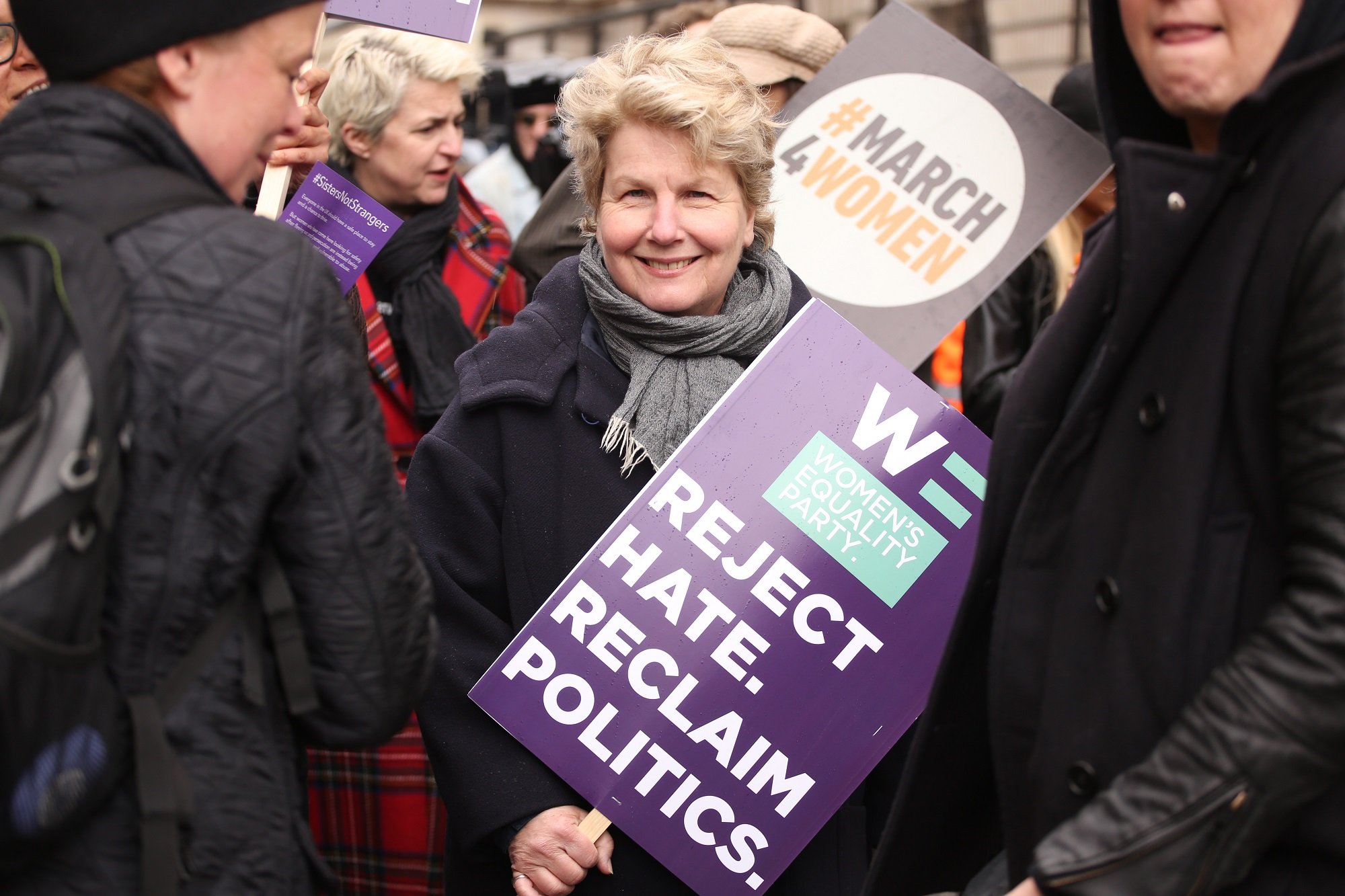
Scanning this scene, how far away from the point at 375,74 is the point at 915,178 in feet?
5.95

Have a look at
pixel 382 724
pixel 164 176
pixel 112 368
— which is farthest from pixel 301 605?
pixel 164 176

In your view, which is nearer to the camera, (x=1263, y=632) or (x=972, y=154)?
(x=1263, y=632)

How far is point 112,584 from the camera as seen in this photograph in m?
1.38

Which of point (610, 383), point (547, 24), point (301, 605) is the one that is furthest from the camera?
point (547, 24)

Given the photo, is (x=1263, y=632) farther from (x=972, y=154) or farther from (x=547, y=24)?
(x=547, y=24)

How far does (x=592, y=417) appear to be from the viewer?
2.34m

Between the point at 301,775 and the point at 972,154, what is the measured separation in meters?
1.95

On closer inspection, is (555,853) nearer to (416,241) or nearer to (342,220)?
(342,220)

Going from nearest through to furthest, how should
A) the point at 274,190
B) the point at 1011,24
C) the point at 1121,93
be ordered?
the point at 1121,93
the point at 274,190
the point at 1011,24

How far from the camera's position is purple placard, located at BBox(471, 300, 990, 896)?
2166 millimetres

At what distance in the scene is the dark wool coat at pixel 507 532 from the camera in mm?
2279

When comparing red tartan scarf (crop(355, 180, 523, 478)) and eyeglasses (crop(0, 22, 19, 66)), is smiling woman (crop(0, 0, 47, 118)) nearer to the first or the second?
eyeglasses (crop(0, 22, 19, 66))

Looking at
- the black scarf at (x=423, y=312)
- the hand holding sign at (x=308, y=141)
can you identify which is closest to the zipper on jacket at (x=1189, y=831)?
the hand holding sign at (x=308, y=141)

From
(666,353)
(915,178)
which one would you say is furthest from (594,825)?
(915,178)
